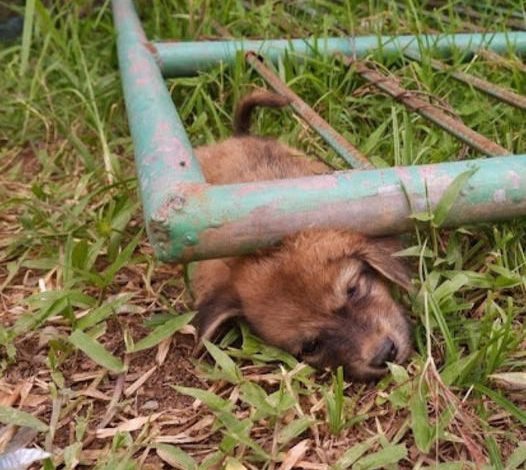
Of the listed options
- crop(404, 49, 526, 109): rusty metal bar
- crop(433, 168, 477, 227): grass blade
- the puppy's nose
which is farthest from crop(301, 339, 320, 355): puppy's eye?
crop(404, 49, 526, 109): rusty metal bar

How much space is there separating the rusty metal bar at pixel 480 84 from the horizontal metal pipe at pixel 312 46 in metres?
0.10

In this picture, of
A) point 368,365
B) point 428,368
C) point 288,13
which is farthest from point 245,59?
point 428,368

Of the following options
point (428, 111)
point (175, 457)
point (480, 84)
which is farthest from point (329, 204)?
point (480, 84)

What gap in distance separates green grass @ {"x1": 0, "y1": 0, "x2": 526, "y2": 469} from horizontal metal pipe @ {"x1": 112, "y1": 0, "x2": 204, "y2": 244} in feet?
1.13

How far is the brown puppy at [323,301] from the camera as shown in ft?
9.11

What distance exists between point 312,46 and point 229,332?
1823 millimetres

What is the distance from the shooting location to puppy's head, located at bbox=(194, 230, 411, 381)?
2814 mm

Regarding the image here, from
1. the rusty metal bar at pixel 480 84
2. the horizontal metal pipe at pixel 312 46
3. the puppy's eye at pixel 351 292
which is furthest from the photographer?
the horizontal metal pipe at pixel 312 46

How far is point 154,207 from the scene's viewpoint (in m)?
2.62

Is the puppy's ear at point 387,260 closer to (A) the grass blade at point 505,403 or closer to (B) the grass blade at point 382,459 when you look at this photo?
(A) the grass blade at point 505,403

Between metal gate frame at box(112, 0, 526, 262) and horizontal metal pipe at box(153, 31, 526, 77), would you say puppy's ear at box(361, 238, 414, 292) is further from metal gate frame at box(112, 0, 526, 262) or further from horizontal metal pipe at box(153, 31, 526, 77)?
horizontal metal pipe at box(153, 31, 526, 77)

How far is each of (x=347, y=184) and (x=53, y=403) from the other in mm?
1112

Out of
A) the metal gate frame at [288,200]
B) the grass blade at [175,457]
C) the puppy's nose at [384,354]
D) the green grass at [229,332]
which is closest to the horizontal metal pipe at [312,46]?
the green grass at [229,332]

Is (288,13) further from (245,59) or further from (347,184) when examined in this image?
(347,184)
